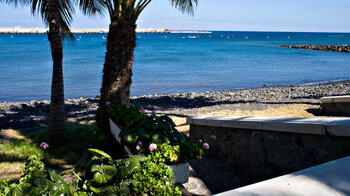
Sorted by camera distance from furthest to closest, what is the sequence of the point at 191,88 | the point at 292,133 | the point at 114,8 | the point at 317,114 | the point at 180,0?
the point at 191,88 < the point at 317,114 < the point at 180,0 < the point at 114,8 < the point at 292,133

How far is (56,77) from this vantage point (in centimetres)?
674

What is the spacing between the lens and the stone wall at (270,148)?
399 cm

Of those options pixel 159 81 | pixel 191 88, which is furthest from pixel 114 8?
pixel 159 81

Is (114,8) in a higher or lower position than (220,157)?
higher

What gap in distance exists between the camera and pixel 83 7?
8117 millimetres

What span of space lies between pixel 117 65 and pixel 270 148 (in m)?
3.69

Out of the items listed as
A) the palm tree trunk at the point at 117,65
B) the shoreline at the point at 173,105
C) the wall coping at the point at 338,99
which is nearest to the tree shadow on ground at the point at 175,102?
the shoreline at the point at 173,105

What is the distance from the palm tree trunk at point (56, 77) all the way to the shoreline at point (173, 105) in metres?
2.56

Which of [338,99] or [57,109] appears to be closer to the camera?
[57,109]

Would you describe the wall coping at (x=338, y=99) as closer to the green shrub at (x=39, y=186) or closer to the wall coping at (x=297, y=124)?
the wall coping at (x=297, y=124)

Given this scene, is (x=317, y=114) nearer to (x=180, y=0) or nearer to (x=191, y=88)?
(x=180, y=0)

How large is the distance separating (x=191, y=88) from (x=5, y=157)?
49.8 ft

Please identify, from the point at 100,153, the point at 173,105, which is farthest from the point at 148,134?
the point at 173,105

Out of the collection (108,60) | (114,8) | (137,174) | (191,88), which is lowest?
(191,88)
